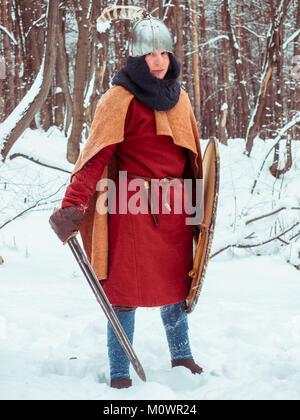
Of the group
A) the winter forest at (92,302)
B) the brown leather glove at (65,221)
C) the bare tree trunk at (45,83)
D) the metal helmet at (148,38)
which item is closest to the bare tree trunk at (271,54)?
the winter forest at (92,302)

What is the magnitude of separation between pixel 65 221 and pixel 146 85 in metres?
0.71

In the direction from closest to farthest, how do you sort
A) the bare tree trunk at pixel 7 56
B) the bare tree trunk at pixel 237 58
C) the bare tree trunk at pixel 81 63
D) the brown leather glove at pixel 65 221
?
1. the brown leather glove at pixel 65 221
2. the bare tree trunk at pixel 81 63
3. the bare tree trunk at pixel 237 58
4. the bare tree trunk at pixel 7 56

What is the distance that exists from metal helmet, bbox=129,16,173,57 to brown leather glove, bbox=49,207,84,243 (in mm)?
805

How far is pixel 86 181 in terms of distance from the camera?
204 cm

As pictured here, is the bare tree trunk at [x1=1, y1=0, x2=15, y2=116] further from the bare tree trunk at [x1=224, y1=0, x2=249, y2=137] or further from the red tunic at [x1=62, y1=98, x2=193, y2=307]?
the red tunic at [x1=62, y1=98, x2=193, y2=307]

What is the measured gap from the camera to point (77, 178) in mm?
2045

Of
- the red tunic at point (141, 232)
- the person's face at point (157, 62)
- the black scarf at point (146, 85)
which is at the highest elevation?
the person's face at point (157, 62)

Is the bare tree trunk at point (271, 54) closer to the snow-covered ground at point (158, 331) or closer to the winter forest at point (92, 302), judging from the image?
the winter forest at point (92, 302)

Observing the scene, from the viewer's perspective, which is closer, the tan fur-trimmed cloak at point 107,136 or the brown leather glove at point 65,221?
the brown leather glove at point 65,221

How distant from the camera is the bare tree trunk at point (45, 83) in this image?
3848 mm

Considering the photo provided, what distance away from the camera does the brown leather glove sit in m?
1.93

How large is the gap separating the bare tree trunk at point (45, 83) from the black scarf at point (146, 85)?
195cm

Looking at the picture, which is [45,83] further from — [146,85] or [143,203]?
[143,203]
